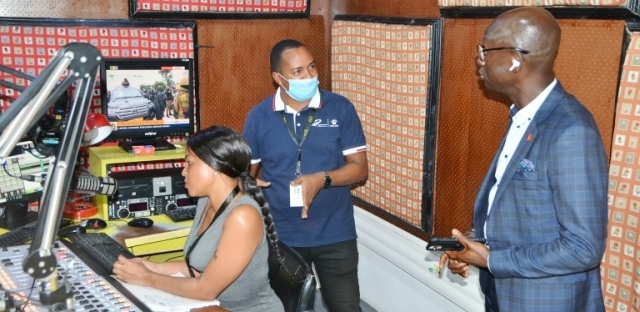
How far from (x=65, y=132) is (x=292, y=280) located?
1.21 meters

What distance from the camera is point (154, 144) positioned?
138 inches

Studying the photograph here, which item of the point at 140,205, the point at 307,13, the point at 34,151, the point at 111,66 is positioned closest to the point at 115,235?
the point at 140,205

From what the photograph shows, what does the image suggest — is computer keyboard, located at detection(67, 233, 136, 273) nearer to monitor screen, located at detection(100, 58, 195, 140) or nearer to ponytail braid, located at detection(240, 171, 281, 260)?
ponytail braid, located at detection(240, 171, 281, 260)

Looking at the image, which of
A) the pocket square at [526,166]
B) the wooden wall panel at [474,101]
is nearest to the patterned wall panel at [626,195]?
the wooden wall panel at [474,101]

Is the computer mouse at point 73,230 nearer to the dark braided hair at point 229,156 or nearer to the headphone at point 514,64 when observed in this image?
the dark braided hair at point 229,156

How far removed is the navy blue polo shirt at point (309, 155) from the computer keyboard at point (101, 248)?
29.5 inches

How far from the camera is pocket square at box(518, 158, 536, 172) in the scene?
6.54 feet

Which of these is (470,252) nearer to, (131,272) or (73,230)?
(131,272)

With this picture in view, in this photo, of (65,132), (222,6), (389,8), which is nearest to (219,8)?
(222,6)

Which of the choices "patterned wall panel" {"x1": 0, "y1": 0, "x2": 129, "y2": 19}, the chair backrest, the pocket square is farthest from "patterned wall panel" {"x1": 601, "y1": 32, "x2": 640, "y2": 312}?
"patterned wall panel" {"x1": 0, "y1": 0, "x2": 129, "y2": 19}

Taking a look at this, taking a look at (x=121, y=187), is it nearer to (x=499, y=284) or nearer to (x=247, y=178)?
(x=247, y=178)

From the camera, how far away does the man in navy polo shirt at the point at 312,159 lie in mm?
3047

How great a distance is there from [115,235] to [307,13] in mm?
1797

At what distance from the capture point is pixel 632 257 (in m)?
2.27
